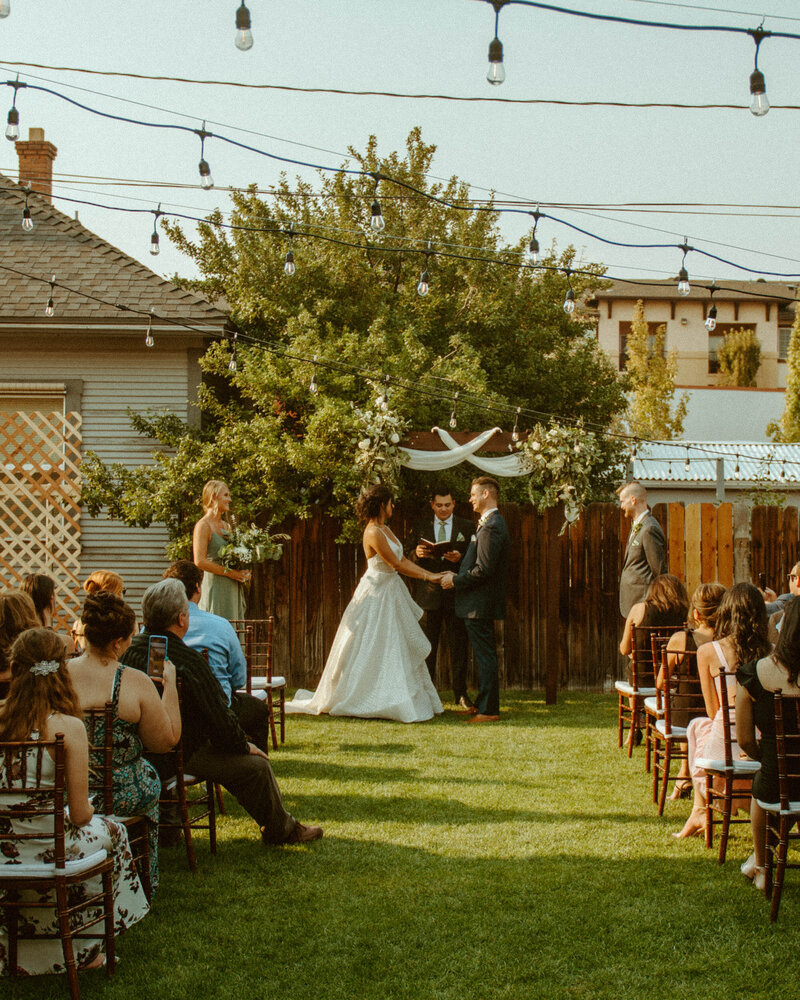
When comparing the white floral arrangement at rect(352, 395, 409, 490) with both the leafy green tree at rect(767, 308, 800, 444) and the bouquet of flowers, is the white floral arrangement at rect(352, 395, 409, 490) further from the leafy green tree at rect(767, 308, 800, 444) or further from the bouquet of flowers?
the leafy green tree at rect(767, 308, 800, 444)

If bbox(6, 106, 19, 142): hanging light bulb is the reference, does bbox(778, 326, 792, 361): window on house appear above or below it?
above

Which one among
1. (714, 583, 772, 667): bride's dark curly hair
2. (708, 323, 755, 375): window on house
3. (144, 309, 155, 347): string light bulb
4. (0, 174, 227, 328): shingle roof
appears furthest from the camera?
(708, 323, 755, 375): window on house

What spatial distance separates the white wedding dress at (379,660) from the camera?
9398 mm

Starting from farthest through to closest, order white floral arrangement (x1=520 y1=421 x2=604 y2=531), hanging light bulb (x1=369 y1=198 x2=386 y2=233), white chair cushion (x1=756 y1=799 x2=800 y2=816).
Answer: white floral arrangement (x1=520 y1=421 x2=604 y2=531)
hanging light bulb (x1=369 y1=198 x2=386 y2=233)
white chair cushion (x1=756 y1=799 x2=800 y2=816)

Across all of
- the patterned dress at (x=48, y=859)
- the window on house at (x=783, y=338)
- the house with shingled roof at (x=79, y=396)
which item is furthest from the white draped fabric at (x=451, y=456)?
the window on house at (x=783, y=338)

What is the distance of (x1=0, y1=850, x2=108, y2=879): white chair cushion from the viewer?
3.63m

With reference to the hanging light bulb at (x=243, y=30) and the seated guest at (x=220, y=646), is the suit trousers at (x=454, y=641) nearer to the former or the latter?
the seated guest at (x=220, y=646)

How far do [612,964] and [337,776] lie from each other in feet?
11.2

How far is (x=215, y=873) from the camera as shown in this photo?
5.03 m

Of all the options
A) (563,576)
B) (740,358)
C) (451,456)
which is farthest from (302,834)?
(740,358)

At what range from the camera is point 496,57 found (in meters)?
4.79

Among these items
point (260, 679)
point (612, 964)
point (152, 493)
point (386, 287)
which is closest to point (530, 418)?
point (386, 287)

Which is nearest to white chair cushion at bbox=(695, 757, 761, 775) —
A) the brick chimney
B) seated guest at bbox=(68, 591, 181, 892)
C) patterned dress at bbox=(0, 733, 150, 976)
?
seated guest at bbox=(68, 591, 181, 892)

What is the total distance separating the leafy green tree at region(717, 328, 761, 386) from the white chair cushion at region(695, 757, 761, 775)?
140 ft
